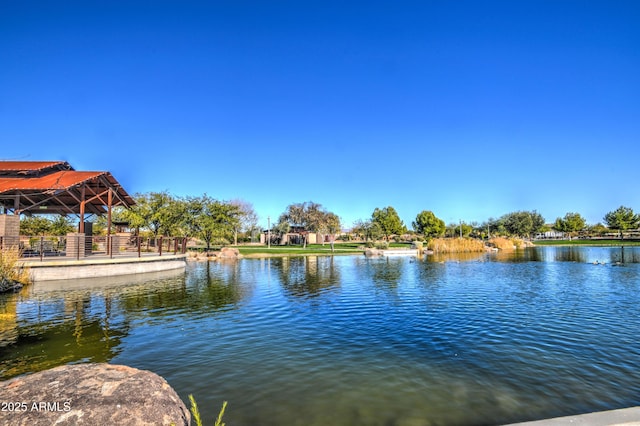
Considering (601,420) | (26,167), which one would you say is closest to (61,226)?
(26,167)

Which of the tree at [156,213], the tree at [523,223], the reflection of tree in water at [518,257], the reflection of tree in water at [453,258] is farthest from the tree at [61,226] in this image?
the tree at [523,223]

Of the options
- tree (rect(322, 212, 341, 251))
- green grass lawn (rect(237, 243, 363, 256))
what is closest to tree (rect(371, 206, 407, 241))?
tree (rect(322, 212, 341, 251))

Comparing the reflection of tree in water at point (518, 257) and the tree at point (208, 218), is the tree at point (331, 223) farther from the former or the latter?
the reflection of tree in water at point (518, 257)

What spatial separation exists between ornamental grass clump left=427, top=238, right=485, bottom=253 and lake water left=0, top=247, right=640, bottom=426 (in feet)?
105

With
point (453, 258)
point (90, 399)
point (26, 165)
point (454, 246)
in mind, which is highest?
point (26, 165)

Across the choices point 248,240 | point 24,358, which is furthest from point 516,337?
point 248,240

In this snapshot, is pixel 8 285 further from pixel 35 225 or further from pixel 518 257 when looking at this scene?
pixel 518 257

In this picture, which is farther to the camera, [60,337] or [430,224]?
[430,224]

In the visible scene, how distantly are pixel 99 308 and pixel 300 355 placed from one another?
8.34m

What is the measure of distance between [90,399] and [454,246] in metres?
49.3

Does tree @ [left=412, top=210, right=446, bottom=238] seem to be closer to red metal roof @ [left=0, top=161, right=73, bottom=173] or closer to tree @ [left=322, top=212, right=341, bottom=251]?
tree @ [left=322, top=212, right=341, bottom=251]

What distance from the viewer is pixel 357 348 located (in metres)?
7.64

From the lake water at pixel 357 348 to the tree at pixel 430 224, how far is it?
195 ft

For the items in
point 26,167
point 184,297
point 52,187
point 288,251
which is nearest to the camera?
point 184,297
